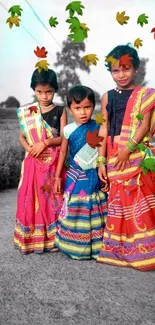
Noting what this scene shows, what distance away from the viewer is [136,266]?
12.9 feet

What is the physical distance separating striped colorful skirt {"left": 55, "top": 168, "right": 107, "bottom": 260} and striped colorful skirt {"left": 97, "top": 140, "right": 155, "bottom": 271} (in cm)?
13

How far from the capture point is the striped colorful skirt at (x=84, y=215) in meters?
4.20

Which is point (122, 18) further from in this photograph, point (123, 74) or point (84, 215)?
point (84, 215)

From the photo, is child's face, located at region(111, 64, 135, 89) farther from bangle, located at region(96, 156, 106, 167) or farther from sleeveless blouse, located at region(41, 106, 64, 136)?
sleeveless blouse, located at region(41, 106, 64, 136)

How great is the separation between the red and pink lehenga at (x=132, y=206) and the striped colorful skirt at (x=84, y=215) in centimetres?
13

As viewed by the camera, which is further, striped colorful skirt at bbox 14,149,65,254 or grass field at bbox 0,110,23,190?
grass field at bbox 0,110,23,190

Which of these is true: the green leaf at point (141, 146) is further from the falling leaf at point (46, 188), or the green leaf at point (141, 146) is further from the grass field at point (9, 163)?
the grass field at point (9, 163)

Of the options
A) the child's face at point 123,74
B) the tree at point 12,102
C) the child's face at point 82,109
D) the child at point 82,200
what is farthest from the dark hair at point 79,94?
the tree at point 12,102

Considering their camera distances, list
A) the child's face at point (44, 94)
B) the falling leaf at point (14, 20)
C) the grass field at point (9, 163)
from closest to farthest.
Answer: the falling leaf at point (14, 20)
the child's face at point (44, 94)
the grass field at point (9, 163)

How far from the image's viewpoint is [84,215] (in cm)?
421

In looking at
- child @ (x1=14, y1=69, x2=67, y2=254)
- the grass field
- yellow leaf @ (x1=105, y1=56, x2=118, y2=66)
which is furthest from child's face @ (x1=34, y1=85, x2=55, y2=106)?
the grass field

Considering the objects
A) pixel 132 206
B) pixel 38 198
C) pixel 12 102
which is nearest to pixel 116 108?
pixel 132 206

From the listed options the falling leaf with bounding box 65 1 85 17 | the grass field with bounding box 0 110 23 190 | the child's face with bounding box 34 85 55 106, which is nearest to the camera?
the falling leaf with bounding box 65 1 85 17

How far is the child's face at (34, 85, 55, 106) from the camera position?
14.1 ft
